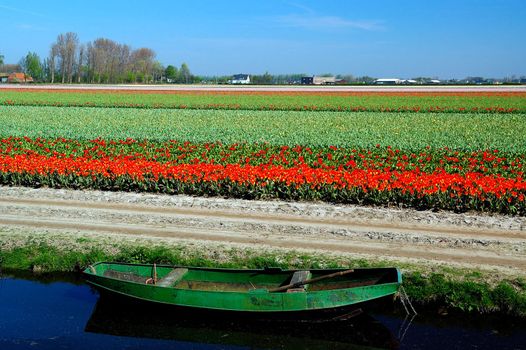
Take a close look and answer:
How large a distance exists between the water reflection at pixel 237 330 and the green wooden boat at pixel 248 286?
0.40 metres

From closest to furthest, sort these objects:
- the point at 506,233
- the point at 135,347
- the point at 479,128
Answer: the point at 135,347
the point at 506,233
the point at 479,128

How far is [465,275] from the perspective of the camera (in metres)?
11.9

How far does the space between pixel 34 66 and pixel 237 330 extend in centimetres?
17960

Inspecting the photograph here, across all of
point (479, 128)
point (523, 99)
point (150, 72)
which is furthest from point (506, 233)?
point (150, 72)

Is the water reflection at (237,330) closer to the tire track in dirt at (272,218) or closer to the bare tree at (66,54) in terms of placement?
the tire track in dirt at (272,218)

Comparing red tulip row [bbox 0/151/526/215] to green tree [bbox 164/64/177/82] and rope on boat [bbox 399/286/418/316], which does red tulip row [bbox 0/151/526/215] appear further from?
green tree [bbox 164/64/177/82]

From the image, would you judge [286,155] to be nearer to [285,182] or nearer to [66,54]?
[285,182]

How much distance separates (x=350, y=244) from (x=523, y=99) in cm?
5235

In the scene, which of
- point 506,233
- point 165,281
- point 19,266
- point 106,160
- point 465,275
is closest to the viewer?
point 165,281

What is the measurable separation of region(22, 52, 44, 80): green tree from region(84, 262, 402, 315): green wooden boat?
176 meters

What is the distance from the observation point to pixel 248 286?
1127cm

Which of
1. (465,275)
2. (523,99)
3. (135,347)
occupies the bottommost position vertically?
(135,347)

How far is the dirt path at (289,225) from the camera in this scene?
13.5 metres

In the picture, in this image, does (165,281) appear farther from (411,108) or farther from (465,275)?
(411,108)
